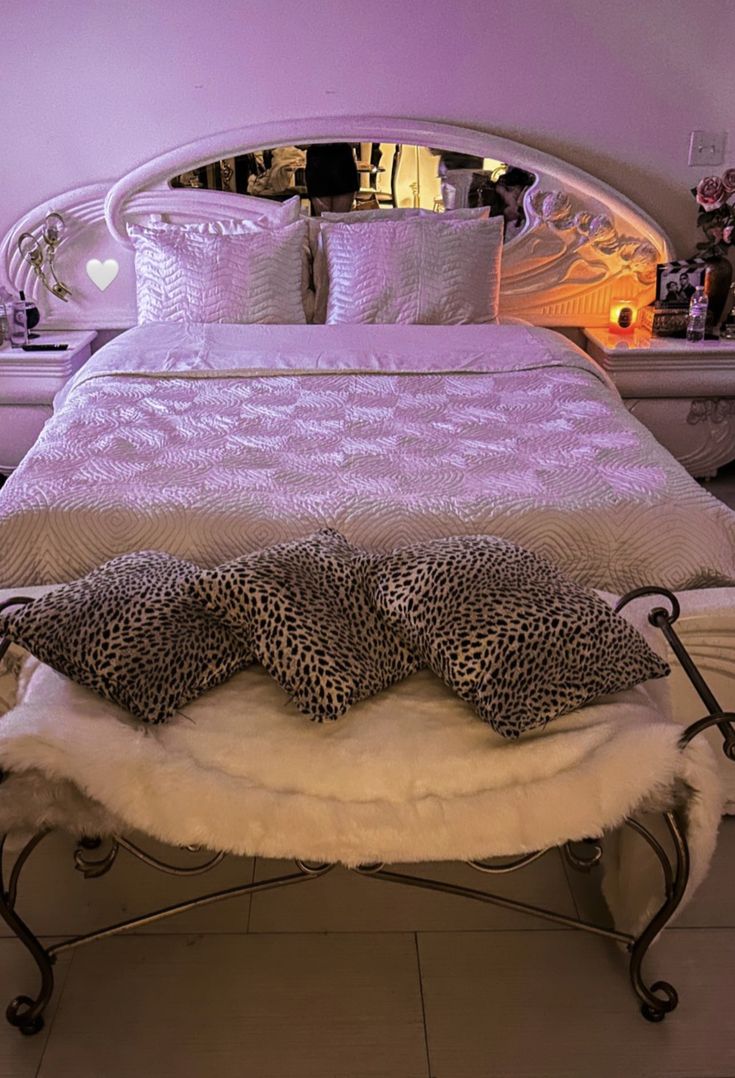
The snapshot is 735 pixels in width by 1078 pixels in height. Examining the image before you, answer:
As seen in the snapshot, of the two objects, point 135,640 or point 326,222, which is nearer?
point 135,640

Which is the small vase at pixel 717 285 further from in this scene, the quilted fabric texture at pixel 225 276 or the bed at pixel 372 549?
the quilted fabric texture at pixel 225 276

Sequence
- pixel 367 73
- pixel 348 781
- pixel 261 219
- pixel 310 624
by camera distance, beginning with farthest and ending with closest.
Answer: pixel 261 219, pixel 367 73, pixel 310 624, pixel 348 781

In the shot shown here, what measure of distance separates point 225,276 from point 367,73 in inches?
33.9

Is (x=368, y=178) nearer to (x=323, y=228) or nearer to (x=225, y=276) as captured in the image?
(x=323, y=228)

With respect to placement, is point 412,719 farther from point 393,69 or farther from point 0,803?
point 393,69

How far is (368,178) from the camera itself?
9.98 ft

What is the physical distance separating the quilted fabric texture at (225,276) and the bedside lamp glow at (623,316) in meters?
1.16

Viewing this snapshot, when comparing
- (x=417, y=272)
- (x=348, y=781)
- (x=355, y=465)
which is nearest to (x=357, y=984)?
(x=348, y=781)

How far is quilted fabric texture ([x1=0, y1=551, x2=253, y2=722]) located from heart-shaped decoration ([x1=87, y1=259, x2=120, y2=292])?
2.21m

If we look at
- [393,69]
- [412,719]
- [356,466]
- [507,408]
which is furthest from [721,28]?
[412,719]

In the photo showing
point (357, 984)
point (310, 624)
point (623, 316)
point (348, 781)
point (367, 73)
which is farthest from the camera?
point (623, 316)

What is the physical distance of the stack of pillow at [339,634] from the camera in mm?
1172

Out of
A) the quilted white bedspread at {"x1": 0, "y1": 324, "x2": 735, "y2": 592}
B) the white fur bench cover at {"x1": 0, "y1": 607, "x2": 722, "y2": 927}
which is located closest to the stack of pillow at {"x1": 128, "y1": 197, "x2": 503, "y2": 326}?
the quilted white bedspread at {"x1": 0, "y1": 324, "x2": 735, "y2": 592}

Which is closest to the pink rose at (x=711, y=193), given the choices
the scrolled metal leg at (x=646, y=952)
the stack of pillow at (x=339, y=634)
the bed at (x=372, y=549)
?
the bed at (x=372, y=549)
